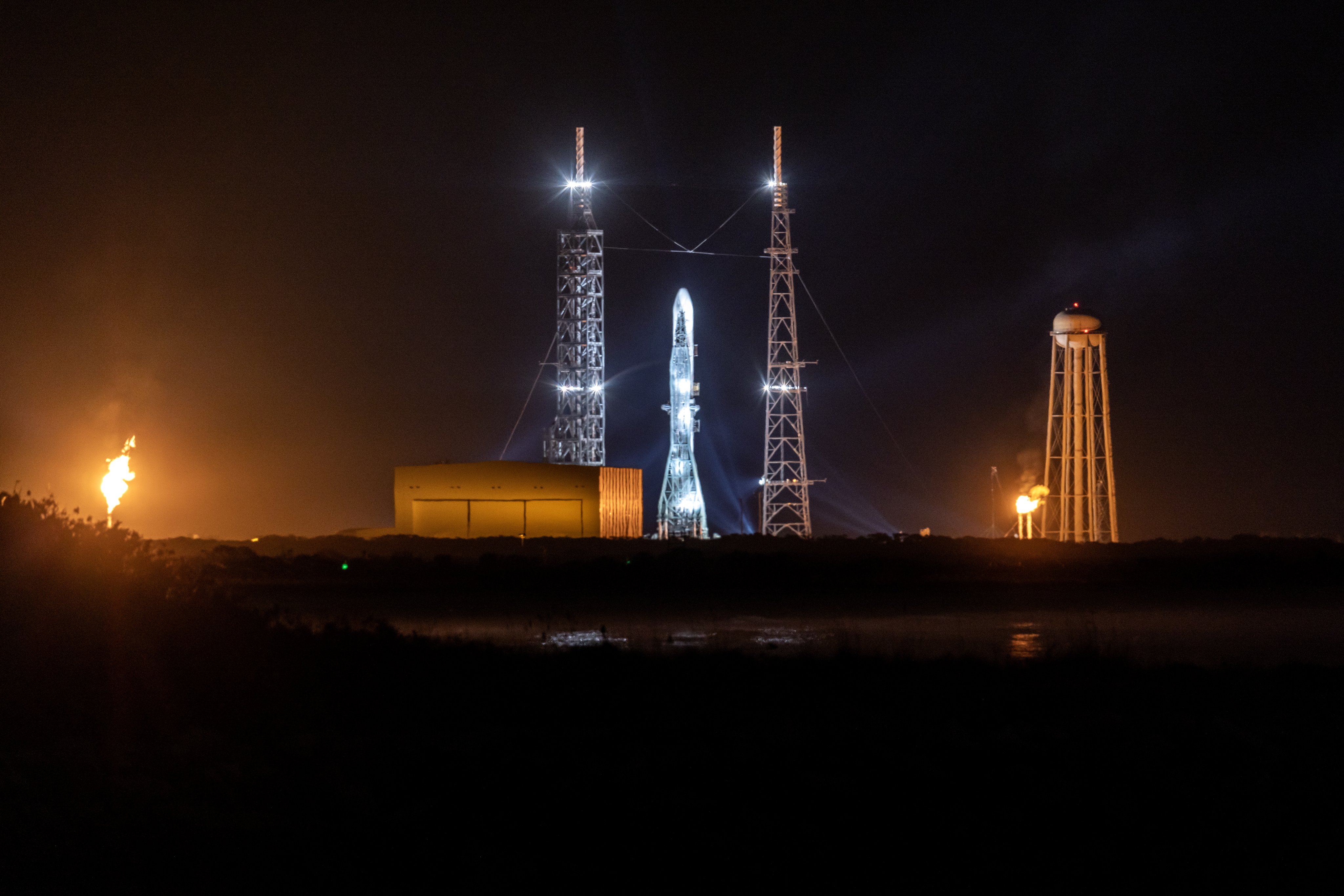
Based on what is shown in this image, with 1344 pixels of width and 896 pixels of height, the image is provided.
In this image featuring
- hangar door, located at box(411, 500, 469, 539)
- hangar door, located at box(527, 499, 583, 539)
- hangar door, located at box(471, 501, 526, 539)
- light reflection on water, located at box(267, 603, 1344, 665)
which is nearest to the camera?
light reflection on water, located at box(267, 603, 1344, 665)

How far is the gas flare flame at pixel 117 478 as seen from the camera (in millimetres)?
23453

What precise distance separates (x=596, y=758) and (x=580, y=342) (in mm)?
47967

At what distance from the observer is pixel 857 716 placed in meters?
11.6

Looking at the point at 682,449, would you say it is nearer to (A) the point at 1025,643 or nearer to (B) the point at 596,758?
(A) the point at 1025,643

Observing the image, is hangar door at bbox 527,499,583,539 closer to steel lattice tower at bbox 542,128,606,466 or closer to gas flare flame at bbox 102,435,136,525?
steel lattice tower at bbox 542,128,606,466

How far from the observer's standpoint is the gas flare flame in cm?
2345

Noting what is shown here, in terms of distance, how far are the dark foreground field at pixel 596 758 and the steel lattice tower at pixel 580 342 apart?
135 ft

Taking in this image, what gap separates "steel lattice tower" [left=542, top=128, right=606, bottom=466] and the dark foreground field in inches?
1619

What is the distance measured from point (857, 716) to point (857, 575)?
24.7 metres

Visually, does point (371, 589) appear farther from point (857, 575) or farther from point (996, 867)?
point (996, 867)

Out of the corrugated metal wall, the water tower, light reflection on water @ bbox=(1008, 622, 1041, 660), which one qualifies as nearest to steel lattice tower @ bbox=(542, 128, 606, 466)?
the corrugated metal wall

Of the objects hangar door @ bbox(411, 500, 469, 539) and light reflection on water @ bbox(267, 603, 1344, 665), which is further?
hangar door @ bbox(411, 500, 469, 539)

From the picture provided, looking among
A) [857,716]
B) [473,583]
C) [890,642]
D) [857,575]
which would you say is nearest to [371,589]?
[473,583]

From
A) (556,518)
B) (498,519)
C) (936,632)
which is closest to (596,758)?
(936,632)
